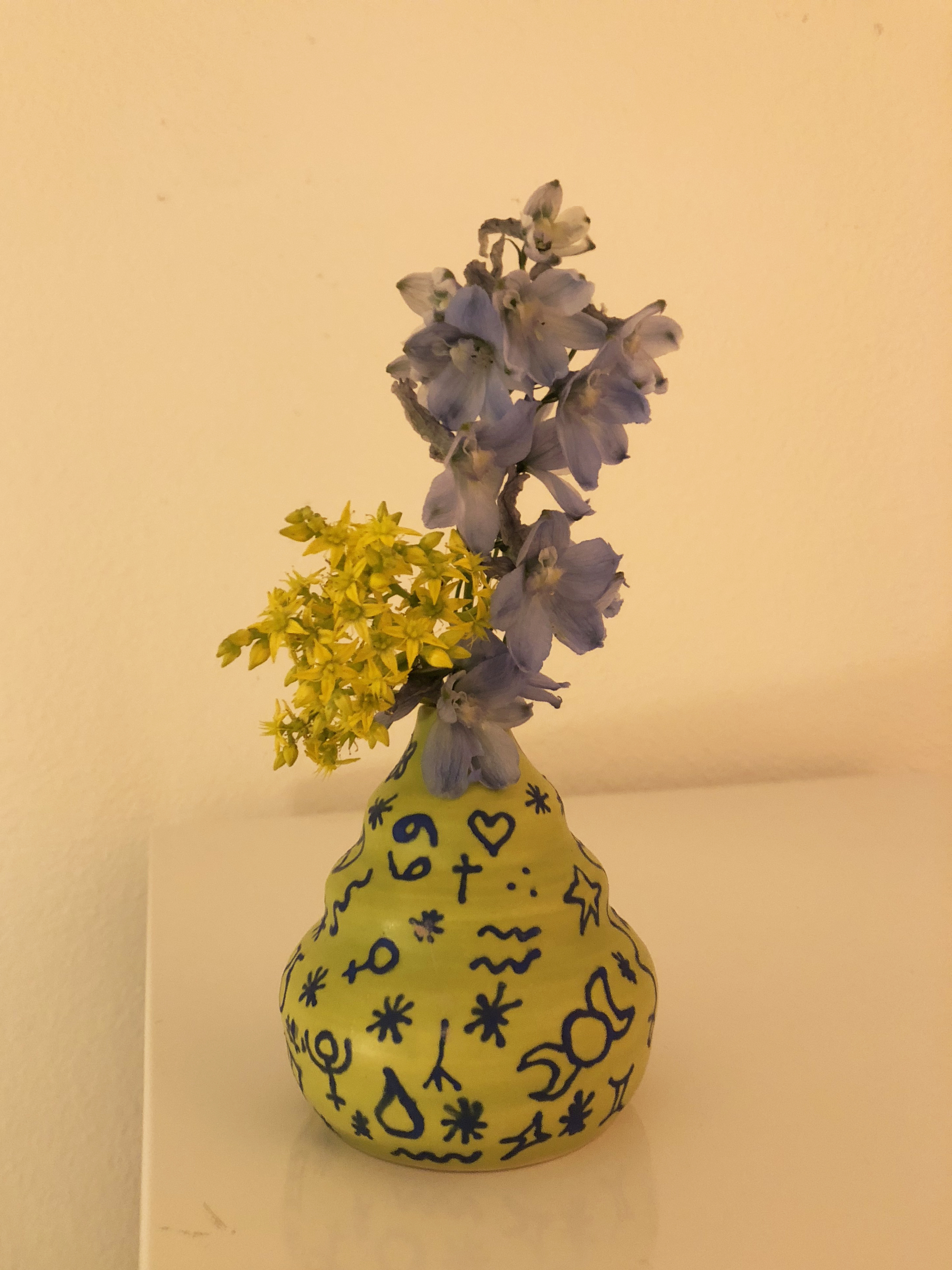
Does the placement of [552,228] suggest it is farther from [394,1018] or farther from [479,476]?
[394,1018]

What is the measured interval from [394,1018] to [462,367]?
10.4 inches

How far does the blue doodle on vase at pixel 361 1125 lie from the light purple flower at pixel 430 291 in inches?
12.8

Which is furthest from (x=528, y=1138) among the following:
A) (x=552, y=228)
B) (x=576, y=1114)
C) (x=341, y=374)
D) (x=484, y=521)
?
(x=341, y=374)

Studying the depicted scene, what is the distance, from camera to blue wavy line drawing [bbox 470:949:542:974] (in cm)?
45

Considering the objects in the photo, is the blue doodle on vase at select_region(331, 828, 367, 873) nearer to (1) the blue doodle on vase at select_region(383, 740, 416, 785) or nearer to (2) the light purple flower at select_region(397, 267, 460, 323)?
(1) the blue doodle on vase at select_region(383, 740, 416, 785)

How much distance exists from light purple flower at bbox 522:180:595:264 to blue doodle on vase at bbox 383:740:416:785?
0.22 metres

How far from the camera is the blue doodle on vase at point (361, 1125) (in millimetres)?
452

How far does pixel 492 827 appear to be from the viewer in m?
0.47

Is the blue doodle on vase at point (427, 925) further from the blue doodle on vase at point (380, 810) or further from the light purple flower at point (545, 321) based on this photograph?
the light purple flower at point (545, 321)

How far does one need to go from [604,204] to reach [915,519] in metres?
0.44

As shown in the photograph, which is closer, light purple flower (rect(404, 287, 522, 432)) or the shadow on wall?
light purple flower (rect(404, 287, 522, 432))

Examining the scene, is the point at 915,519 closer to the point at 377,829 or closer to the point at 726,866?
the point at 726,866

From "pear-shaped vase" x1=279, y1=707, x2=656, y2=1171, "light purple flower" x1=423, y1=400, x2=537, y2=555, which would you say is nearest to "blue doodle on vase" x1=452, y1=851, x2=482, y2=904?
"pear-shaped vase" x1=279, y1=707, x2=656, y2=1171

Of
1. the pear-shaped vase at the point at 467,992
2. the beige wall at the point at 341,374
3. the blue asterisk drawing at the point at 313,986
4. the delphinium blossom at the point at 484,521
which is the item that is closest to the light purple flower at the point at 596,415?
the delphinium blossom at the point at 484,521
